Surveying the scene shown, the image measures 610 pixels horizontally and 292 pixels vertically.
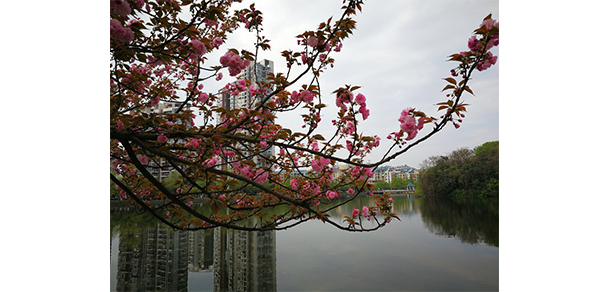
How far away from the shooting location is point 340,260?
3.88 m

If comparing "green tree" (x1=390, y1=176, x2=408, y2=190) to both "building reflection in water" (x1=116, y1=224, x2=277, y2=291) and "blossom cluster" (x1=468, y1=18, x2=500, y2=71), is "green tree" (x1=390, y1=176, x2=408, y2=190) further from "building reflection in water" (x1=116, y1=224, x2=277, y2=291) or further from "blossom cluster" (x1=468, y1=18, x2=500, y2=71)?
"blossom cluster" (x1=468, y1=18, x2=500, y2=71)

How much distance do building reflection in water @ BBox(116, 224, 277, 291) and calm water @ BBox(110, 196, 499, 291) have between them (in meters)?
0.01

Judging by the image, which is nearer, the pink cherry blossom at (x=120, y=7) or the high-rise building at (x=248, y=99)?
the pink cherry blossom at (x=120, y=7)

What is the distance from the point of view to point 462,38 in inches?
98.7

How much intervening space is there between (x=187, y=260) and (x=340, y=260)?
223 cm

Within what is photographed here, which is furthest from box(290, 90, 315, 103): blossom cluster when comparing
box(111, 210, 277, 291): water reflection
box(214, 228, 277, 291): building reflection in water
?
box(214, 228, 277, 291): building reflection in water

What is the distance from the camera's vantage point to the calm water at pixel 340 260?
3.56 meters

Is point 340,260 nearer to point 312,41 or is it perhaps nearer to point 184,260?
point 184,260

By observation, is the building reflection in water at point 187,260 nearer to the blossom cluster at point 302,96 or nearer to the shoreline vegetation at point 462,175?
the shoreline vegetation at point 462,175

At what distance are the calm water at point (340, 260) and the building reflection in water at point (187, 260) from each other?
0.01 m

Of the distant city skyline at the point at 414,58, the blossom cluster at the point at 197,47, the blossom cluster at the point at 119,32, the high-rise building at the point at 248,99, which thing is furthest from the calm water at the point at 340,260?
the blossom cluster at the point at 119,32

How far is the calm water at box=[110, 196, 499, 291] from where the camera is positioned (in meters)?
3.56
